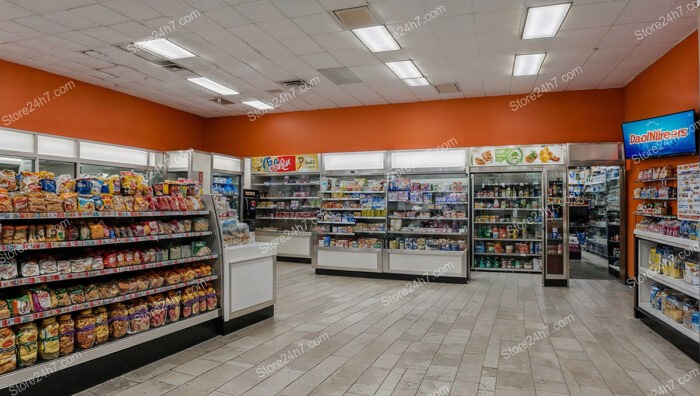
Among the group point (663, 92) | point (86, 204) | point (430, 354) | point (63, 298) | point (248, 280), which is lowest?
point (430, 354)

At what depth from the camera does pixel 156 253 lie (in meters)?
4.00

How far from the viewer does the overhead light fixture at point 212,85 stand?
815cm

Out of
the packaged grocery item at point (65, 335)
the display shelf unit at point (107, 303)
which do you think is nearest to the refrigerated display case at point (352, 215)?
the display shelf unit at point (107, 303)

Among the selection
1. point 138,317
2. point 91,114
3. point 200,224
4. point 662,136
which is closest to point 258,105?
point 91,114

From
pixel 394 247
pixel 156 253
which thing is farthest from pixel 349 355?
pixel 394 247

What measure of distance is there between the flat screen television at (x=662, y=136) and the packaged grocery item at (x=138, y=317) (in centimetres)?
686

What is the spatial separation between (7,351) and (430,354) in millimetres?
3340

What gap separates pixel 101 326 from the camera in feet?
11.3

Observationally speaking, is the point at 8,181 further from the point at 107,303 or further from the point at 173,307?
the point at 173,307

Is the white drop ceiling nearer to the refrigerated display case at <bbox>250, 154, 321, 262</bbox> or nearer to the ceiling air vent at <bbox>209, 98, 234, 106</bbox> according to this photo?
the ceiling air vent at <bbox>209, 98, 234, 106</bbox>

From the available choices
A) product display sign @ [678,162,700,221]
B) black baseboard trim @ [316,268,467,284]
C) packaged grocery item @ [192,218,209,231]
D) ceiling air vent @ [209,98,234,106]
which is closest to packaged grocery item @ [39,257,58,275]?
packaged grocery item @ [192,218,209,231]

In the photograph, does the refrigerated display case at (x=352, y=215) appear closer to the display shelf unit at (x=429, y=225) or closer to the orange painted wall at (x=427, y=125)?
the display shelf unit at (x=429, y=225)

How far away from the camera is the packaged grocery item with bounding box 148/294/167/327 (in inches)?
152

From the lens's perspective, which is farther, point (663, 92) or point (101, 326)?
point (663, 92)
